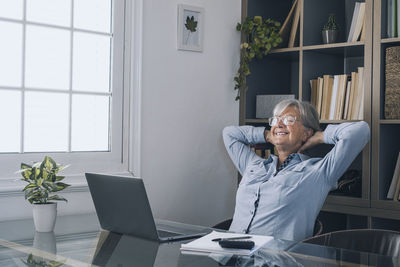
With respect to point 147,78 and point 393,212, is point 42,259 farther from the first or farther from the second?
point 393,212

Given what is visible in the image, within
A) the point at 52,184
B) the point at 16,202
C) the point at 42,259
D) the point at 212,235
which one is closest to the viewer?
the point at 42,259

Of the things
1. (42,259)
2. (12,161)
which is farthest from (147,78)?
(42,259)

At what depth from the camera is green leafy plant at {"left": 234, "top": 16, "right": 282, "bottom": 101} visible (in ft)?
12.2

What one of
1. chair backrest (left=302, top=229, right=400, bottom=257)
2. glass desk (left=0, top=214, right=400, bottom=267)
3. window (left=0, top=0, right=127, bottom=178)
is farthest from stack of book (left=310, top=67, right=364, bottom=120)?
glass desk (left=0, top=214, right=400, bottom=267)

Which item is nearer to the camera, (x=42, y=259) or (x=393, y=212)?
(x=42, y=259)

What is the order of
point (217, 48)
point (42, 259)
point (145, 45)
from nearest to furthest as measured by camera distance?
point (42, 259), point (145, 45), point (217, 48)

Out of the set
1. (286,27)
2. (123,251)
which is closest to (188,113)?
(286,27)

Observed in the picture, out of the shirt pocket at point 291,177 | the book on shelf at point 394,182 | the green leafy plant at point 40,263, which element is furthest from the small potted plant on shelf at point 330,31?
the green leafy plant at point 40,263

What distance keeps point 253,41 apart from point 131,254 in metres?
2.28

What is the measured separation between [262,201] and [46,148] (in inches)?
46.5

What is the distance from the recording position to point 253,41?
12.6 feet

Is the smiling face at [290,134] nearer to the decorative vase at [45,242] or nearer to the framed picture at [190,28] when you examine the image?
the framed picture at [190,28]

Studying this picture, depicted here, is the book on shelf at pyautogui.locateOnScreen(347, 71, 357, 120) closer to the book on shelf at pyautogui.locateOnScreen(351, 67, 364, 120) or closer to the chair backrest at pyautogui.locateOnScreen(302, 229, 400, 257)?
the book on shelf at pyautogui.locateOnScreen(351, 67, 364, 120)

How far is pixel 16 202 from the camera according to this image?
284 centimetres
